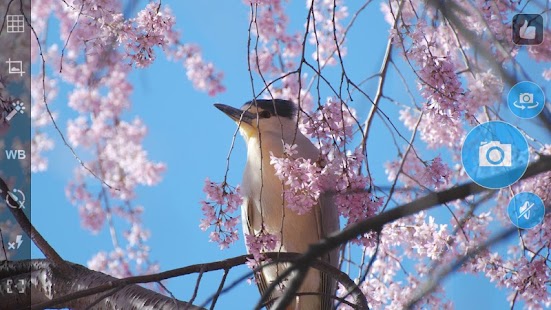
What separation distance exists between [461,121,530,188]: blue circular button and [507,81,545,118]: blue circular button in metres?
0.03

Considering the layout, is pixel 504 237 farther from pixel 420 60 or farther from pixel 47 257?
pixel 47 257

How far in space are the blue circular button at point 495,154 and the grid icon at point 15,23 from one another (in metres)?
0.78

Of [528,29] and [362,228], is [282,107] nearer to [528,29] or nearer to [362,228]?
[528,29]

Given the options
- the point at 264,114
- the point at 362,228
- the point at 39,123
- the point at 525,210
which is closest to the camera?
the point at 362,228

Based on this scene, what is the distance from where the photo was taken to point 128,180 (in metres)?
2.63

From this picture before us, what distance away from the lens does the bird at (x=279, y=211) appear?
1.72 m

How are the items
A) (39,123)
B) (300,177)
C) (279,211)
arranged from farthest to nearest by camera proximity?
(39,123) → (279,211) → (300,177)

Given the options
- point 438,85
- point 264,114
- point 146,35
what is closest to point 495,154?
point 438,85

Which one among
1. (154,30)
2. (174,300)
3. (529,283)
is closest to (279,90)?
(154,30)

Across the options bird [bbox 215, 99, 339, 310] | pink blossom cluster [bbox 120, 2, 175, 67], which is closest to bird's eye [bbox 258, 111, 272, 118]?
bird [bbox 215, 99, 339, 310]

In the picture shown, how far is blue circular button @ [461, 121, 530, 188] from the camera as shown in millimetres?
1012

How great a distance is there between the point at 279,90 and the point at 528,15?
120cm

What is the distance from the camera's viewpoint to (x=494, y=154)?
3.48 feet

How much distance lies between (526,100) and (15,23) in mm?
865
